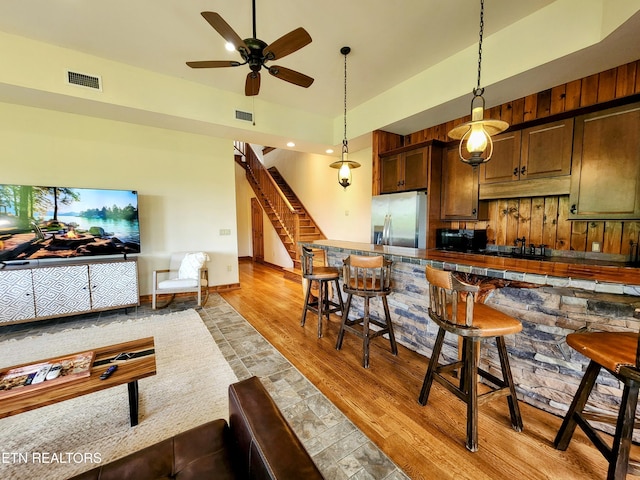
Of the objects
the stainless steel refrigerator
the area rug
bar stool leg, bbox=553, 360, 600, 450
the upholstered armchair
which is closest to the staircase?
→ the stainless steel refrigerator

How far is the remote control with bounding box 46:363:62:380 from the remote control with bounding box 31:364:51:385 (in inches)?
0.7

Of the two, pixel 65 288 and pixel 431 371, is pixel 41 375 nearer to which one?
pixel 65 288

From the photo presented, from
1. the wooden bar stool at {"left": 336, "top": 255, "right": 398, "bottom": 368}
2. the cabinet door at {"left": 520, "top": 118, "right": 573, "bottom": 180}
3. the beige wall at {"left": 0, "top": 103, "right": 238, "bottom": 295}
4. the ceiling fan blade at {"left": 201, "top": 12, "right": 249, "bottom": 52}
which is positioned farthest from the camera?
Result: the beige wall at {"left": 0, "top": 103, "right": 238, "bottom": 295}

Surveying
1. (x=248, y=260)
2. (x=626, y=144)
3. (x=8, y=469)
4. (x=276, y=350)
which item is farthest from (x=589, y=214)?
(x=248, y=260)

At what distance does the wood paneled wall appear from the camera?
2553 mm

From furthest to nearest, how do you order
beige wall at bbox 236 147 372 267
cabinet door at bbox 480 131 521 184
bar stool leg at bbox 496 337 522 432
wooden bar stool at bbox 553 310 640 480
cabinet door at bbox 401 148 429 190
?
beige wall at bbox 236 147 372 267
cabinet door at bbox 401 148 429 190
cabinet door at bbox 480 131 521 184
bar stool leg at bbox 496 337 522 432
wooden bar stool at bbox 553 310 640 480

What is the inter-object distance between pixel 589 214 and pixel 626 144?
684 millimetres

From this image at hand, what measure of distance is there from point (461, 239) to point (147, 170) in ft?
16.5

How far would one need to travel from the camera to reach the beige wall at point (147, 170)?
3.46 m

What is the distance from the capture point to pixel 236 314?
3707 mm

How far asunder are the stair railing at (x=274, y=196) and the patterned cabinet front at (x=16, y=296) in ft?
13.7

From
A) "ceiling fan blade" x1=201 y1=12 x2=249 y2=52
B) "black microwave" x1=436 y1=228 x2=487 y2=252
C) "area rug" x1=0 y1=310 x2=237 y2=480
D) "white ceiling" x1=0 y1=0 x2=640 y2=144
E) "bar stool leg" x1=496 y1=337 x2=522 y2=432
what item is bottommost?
"area rug" x1=0 y1=310 x2=237 y2=480

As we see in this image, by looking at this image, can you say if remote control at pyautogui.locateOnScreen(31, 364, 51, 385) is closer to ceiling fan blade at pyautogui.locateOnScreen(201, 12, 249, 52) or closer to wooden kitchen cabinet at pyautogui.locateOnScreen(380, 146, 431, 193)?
ceiling fan blade at pyautogui.locateOnScreen(201, 12, 249, 52)

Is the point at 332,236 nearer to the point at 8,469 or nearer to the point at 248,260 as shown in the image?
the point at 248,260
